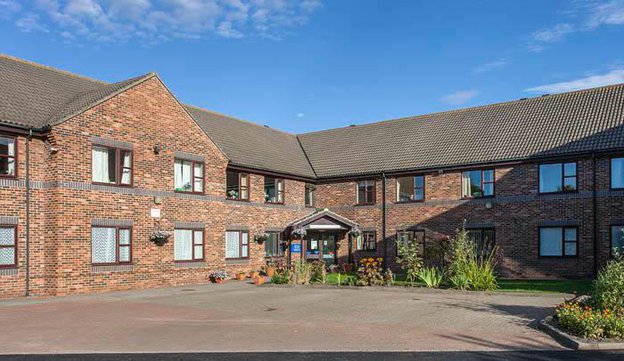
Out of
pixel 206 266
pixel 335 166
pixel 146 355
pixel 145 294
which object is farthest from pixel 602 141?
pixel 146 355

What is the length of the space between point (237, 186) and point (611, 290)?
63.2 feet

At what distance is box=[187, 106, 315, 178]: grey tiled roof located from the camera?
1177 inches

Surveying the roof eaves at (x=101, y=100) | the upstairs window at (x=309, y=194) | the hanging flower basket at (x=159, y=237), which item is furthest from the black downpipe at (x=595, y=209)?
the roof eaves at (x=101, y=100)

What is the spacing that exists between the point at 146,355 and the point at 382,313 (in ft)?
23.2

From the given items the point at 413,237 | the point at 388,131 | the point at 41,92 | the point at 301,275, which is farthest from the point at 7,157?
the point at 388,131

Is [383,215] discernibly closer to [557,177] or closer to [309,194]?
[309,194]

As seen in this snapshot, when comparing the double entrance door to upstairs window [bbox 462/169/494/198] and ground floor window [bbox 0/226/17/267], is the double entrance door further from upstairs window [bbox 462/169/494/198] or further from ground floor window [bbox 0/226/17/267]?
ground floor window [bbox 0/226/17/267]

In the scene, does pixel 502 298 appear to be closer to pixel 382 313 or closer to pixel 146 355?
pixel 382 313

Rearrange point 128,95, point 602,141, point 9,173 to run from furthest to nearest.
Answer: point 602,141 < point 128,95 < point 9,173

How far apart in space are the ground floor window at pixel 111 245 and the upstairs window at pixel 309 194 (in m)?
13.3

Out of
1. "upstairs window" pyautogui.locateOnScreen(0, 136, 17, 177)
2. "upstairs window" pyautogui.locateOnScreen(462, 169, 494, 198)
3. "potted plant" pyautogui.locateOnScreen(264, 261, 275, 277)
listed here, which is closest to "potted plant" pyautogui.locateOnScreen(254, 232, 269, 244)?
"potted plant" pyautogui.locateOnScreen(264, 261, 275, 277)

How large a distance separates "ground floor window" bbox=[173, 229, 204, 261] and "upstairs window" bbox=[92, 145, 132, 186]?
11.2 ft

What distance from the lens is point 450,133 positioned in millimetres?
32156

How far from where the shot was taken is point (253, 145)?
3244 centimetres
